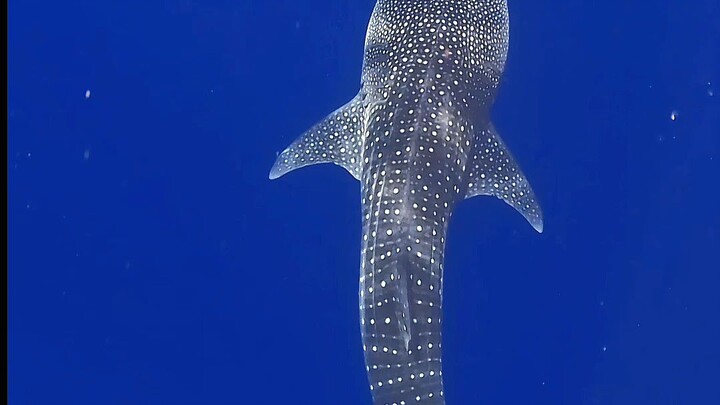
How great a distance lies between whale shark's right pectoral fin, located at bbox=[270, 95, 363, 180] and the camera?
240 cm

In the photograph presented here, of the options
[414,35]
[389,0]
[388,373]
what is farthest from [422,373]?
[389,0]

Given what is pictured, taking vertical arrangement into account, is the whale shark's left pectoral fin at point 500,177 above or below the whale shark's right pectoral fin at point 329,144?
below

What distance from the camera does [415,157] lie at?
86.0 inches

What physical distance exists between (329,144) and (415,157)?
32 cm

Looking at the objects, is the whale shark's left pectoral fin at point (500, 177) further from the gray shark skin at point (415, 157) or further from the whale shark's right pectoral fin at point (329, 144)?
the whale shark's right pectoral fin at point (329, 144)

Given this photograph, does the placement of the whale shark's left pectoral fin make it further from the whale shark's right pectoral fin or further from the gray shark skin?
the whale shark's right pectoral fin

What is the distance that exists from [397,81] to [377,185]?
0.30 meters

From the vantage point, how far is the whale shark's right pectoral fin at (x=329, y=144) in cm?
240

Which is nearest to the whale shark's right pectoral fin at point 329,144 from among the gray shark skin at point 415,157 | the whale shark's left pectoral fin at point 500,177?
the gray shark skin at point 415,157

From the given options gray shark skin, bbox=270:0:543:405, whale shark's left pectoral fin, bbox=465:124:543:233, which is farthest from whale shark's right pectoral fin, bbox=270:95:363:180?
whale shark's left pectoral fin, bbox=465:124:543:233

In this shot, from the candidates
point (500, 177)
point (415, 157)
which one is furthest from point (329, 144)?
point (500, 177)

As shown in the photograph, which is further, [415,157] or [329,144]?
[329,144]

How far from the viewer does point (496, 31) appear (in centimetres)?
250

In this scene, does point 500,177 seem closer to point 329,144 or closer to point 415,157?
point 415,157
